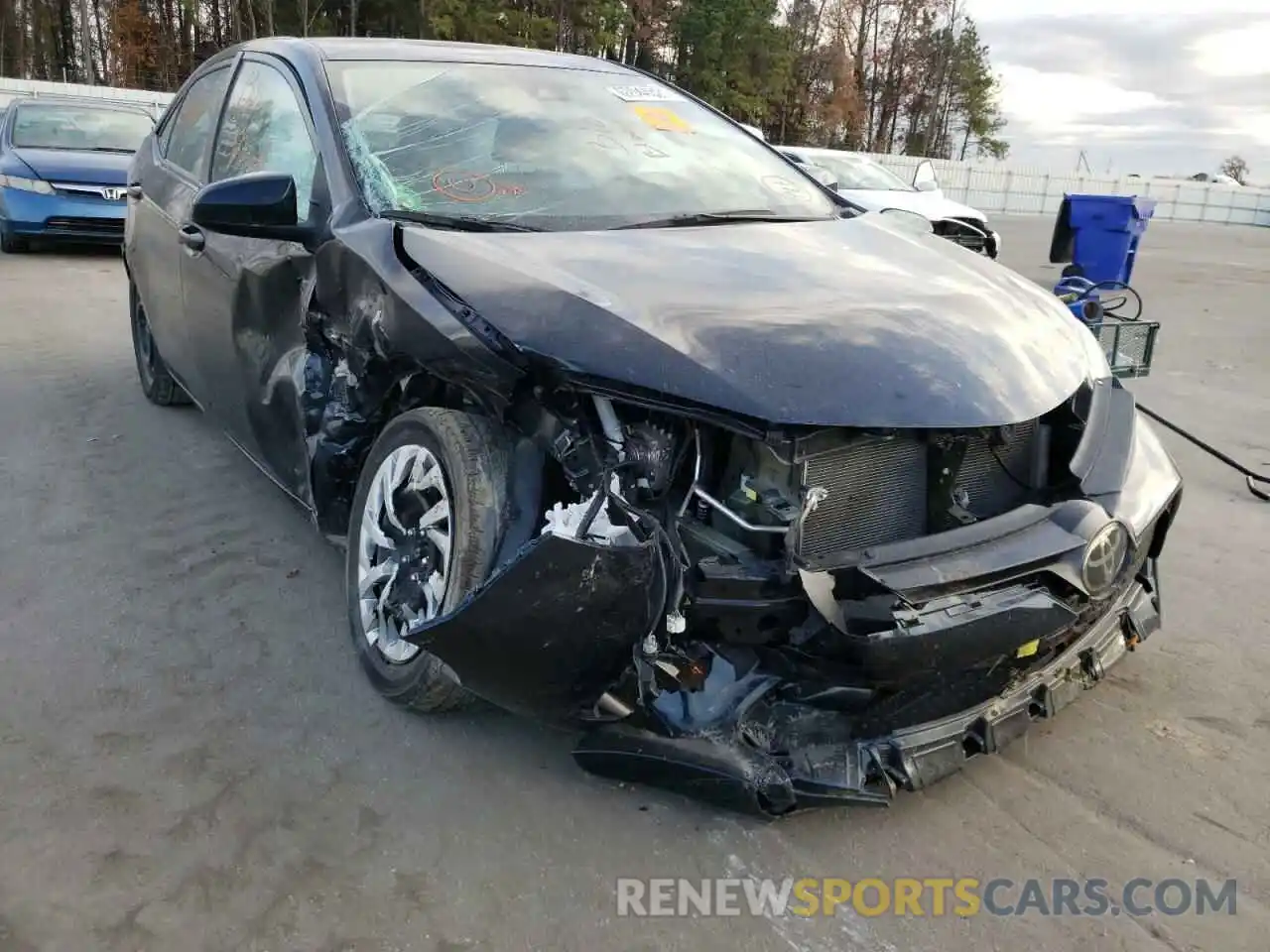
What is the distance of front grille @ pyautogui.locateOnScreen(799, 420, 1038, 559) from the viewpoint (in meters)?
2.32

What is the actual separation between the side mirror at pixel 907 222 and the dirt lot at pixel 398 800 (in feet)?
5.15

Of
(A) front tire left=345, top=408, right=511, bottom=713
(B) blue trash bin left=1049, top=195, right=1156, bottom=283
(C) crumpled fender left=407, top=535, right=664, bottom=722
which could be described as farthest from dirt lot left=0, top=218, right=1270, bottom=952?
(B) blue trash bin left=1049, top=195, right=1156, bottom=283

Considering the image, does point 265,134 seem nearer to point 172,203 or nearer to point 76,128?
point 172,203

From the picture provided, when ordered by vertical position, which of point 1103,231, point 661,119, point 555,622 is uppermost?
point 661,119

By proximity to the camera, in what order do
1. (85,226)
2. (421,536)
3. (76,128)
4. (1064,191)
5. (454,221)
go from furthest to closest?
(1064,191) → (76,128) → (85,226) → (454,221) → (421,536)

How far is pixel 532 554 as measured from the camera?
6.81ft

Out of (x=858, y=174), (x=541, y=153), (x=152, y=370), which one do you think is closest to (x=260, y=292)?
(x=541, y=153)

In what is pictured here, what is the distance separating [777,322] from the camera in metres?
2.38

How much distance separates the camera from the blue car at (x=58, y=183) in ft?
33.2

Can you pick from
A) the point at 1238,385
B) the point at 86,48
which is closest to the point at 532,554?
the point at 1238,385

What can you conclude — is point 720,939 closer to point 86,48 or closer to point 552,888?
point 552,888

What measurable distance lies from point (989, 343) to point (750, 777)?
1194 millimetres

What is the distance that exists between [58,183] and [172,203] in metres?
7.14

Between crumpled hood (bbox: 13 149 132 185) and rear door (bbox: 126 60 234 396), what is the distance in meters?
5.89
